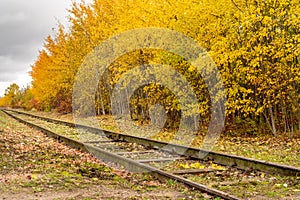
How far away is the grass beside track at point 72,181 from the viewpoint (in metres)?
6.21

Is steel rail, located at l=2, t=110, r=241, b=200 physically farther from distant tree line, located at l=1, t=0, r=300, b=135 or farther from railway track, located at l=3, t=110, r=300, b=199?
distant tree line, located at l=1, t=0, r=300, b=135

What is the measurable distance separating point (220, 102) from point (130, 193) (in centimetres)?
1022

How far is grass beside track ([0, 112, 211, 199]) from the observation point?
6207 millimetres

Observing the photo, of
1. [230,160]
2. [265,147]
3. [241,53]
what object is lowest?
[265,147]

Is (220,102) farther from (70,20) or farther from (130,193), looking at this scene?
(70,20)

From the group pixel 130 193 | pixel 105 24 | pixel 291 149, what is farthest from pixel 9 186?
pixel 105 24

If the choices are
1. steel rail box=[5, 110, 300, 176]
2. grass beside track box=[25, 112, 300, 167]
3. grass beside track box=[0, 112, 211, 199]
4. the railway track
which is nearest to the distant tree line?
grass beside track box=[25, 112, 300, 167]

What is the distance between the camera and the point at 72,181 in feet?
23.6

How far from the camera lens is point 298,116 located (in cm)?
1401

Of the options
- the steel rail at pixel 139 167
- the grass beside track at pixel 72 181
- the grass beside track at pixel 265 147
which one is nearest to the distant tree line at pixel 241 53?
the grass beside track at pixel 265 147

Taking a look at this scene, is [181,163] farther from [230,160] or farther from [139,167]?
[139,167]

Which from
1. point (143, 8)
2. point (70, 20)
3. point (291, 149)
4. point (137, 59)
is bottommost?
point (291, 149)

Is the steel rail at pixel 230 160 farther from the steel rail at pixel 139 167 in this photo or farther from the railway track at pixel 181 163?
the steel rail at pixel 139 167

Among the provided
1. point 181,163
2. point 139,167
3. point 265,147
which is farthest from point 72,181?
point 265,147
